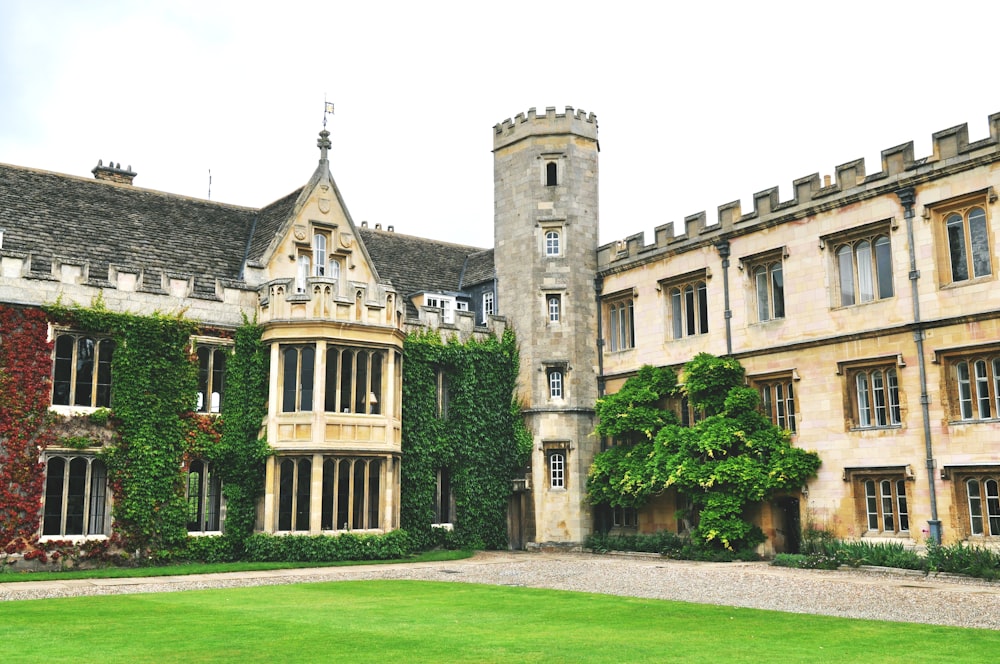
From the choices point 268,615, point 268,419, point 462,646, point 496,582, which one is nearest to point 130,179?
point 268,419

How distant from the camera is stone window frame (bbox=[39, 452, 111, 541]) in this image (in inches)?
934

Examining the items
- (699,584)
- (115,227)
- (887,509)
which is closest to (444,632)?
(699,584)

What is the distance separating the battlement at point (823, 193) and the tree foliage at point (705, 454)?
407 cm

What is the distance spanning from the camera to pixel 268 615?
13.9 meters

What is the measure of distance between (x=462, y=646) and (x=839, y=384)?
17.4 m

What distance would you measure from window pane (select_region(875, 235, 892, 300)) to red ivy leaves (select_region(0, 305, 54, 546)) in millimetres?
21225

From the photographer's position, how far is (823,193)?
2625 cm

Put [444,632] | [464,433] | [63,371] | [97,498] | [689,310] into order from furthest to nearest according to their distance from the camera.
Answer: [464,433]
[689,310]
[97,498]
[63,371]
[444,632]

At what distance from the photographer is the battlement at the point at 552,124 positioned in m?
33.1

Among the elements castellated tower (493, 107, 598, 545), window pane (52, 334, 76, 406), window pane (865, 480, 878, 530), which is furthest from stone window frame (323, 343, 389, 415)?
window pane (865, 480, 878, 530)

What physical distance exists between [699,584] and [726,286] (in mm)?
11653

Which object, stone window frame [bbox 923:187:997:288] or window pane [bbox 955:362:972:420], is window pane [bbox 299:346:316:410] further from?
window pane [bbox 955:362:972:420]

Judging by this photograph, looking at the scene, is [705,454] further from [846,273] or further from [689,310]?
[846,273]

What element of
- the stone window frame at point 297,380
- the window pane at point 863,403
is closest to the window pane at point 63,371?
the stone window frame at point 297,380
